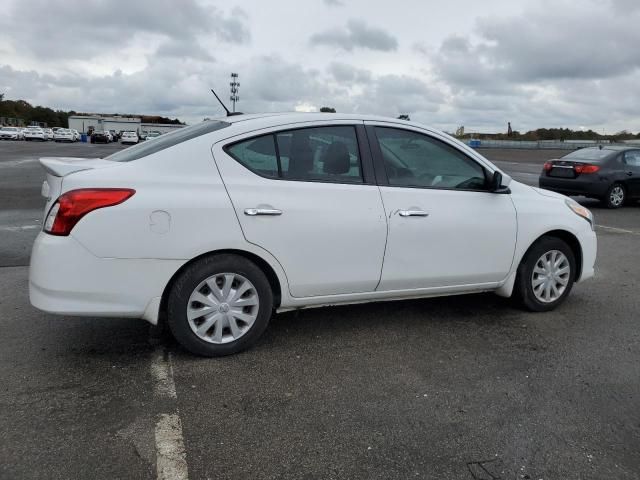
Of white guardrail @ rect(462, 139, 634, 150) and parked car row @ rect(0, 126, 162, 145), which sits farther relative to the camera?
white guardrail @ rect(462, 139, 634, 150)

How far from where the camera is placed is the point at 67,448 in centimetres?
277

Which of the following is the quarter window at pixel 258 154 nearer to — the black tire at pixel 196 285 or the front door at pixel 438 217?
the black tire at pixel 196 285

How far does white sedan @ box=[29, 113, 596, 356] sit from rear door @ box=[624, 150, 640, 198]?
32.2ft

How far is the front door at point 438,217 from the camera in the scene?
422 cm

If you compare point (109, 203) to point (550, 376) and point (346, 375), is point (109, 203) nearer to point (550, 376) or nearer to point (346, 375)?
point (346, 375)

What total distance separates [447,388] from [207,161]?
2091 mm

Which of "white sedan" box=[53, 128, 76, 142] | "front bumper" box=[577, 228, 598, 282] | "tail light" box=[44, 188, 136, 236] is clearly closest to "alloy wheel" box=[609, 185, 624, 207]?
"front bumper" box=[577, 228, 598, 282]

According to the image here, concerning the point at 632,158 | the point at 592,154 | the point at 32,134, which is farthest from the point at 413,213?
the point at 32,134

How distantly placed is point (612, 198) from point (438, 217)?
10.4 metres

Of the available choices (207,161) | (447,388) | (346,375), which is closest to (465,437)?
(447,388)

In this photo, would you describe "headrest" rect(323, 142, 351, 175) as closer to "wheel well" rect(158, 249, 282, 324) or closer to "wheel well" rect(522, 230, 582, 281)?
"wheel well" rect(158, 249, 282, 324)

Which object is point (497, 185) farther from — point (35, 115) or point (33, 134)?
point (35, 115)

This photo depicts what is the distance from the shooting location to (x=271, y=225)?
12.4 ft

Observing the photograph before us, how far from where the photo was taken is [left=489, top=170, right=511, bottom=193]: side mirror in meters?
4.52
